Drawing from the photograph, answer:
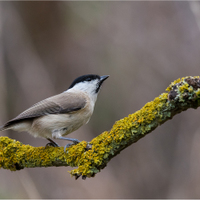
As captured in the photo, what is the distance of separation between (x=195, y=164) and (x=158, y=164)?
2.15 feet

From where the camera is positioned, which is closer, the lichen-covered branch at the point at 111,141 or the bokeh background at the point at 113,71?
the lichen-covered branch at the point at 111,141

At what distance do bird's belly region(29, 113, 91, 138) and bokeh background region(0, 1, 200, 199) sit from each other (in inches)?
57.6

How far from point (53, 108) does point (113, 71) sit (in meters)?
2.51

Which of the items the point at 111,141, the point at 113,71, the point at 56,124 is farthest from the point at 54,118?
the point at 113,71

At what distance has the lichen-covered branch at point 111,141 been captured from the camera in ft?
5.92

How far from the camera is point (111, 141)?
2088mm

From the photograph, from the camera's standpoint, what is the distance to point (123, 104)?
508 centimetres

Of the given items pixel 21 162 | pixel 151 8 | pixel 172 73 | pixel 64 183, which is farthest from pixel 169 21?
pixel 21 162

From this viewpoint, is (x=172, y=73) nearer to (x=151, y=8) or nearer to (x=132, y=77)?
(x=132, y=77)

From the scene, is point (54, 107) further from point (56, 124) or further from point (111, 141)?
point (111, 141)

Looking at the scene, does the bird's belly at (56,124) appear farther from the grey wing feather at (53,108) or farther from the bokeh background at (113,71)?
the bokeh background at (113,71)

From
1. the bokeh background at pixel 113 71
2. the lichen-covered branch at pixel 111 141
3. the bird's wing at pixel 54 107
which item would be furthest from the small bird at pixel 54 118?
the bokeh background at pixel 113 71

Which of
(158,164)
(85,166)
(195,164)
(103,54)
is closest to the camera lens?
(85,166)

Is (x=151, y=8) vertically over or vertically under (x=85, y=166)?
over
